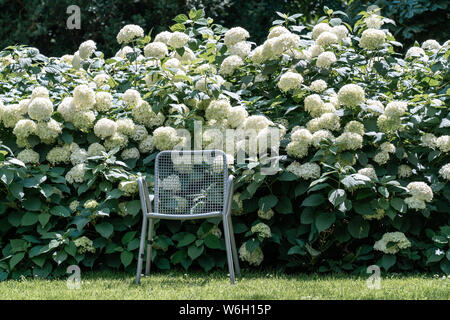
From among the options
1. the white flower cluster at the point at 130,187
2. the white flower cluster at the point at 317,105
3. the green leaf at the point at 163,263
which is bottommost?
the green leaf at the point at 163,263

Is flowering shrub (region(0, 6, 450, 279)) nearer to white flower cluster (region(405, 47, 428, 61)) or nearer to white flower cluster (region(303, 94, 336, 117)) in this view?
white flower cluster (region(303, 94, 336, 117))

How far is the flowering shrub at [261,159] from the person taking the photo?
399 centimetres

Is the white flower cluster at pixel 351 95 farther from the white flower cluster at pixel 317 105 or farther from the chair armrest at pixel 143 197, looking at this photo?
the chair armrest at pixel 143 197

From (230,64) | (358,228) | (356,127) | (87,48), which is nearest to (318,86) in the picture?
(356,127)

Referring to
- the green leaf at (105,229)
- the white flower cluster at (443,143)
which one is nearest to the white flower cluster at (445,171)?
the white flower cluster at (443,143)

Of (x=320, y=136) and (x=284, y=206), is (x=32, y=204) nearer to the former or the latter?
(x=284, y=206)

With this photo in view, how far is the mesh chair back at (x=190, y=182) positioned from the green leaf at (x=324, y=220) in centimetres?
63

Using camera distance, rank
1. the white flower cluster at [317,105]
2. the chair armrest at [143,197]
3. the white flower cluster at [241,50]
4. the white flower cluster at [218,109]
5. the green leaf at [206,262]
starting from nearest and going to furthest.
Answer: the chair armrest at [143,197], the green leaf at [206,262], the white flower cluster at [317,105], the white flower cluster at [218,109], the white flower cluster at [241,50]

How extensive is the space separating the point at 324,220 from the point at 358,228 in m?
0.24

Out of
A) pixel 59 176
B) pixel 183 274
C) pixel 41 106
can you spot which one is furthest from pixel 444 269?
pixel 41 106

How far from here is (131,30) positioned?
482cm

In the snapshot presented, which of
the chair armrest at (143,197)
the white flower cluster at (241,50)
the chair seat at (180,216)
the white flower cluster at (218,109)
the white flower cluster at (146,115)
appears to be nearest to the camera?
the chair seat at (180,216)

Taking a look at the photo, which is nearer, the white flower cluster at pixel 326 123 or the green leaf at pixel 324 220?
the green leaf at pixel 324 220

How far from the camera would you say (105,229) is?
13.5 ft
